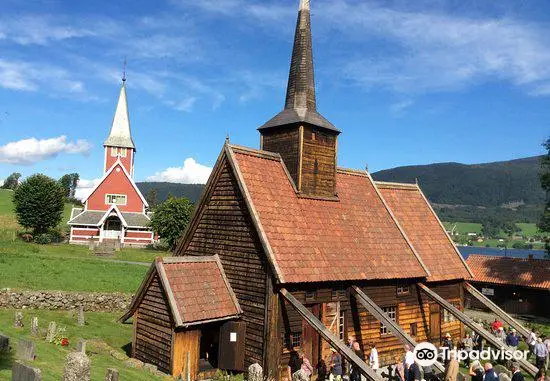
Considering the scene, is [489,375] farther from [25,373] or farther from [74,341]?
[74,341]

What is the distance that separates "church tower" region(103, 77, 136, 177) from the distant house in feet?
167

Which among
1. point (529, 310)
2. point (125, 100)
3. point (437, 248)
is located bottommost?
point (529, 310)

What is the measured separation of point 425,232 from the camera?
26.1 m

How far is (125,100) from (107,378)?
217ft

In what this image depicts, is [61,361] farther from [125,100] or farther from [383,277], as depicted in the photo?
[125,100]

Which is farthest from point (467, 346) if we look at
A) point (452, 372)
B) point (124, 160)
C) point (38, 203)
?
point (124, 160)

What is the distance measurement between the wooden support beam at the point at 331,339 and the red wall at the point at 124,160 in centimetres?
5748

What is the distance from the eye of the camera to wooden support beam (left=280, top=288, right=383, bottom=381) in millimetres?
14779

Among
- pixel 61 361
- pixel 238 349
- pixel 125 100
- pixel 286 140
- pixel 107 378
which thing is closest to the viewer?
pixel 107 378

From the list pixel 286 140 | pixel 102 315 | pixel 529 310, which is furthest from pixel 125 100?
pixel 529 310

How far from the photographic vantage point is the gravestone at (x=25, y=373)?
9.44m

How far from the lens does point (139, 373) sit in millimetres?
15688

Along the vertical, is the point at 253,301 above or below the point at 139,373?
above

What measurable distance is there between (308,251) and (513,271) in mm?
31108
